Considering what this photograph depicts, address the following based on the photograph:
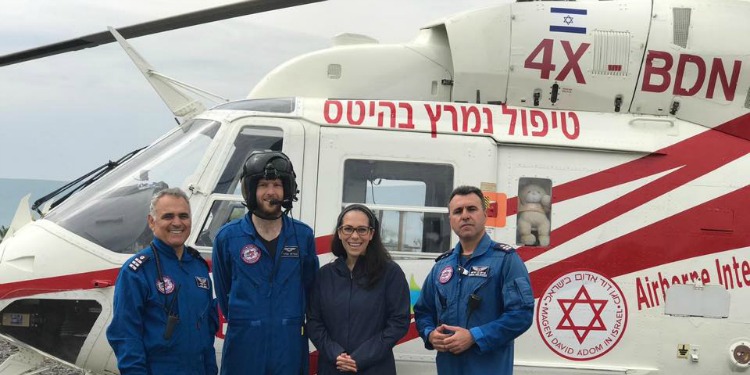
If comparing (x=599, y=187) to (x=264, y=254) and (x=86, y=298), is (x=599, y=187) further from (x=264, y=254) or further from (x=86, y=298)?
(x=86, y=298)

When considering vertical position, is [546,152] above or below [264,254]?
above

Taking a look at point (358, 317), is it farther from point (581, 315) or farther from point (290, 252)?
point (581, 315)

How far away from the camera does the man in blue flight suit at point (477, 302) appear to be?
3857mm

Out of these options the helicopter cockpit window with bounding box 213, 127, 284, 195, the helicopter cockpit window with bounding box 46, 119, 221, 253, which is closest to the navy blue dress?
the helicopter cockpit window with bounding box 213, 127, 284, 195

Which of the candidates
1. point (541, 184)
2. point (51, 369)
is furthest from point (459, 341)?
point (51, 369)

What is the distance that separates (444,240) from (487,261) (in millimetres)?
1338

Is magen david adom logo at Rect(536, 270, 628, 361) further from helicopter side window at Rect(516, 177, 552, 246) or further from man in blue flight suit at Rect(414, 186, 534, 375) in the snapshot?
man in blue flight suit at Rect(414, 186, 534, 375)

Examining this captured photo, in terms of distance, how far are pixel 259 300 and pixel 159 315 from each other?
0.51 metres

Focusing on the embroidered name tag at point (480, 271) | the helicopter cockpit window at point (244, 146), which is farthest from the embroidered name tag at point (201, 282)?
the helicopter cockpit window at point (244, 146)

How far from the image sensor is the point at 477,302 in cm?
394

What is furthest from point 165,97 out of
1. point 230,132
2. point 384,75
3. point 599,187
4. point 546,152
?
point 599,187

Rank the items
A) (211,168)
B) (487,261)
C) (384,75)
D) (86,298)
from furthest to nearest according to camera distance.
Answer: (384,75)
(211,168)
(86,298)
(487,261)

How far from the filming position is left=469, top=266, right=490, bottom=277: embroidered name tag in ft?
13.0

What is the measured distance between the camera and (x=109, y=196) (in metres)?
5.43
